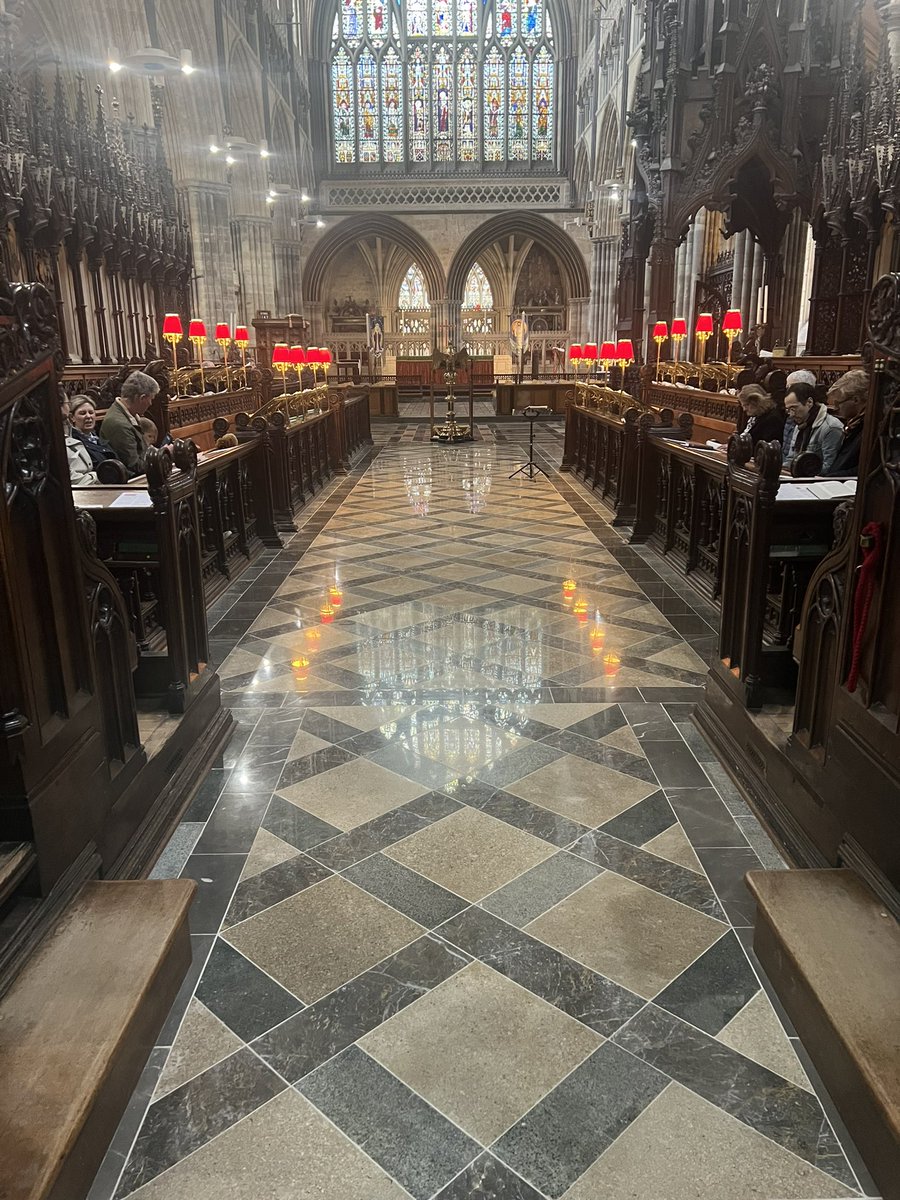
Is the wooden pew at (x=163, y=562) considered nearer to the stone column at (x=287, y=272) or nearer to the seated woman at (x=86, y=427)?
the seated woman at (x=86, y=427)

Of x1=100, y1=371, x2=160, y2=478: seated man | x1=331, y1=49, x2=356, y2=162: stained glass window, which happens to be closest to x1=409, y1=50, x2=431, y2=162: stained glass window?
x1=331, y1=49, x2=356, y2=162: stained glass window

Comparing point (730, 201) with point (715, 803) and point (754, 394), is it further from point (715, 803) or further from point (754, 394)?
point (715, 803)

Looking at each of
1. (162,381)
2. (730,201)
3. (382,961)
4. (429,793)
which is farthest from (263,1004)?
(730,201)

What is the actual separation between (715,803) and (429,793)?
1.02 meters

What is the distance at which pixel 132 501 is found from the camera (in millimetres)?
3623

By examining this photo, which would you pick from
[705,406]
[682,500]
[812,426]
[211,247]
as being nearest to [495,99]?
[211,247]

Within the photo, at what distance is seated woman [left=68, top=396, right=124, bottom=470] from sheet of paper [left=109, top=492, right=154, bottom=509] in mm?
1393

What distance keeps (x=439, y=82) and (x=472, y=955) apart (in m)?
32.7

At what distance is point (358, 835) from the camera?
2717mm

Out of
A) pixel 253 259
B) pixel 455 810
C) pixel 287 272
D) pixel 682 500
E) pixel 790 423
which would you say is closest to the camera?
pixel 455 810

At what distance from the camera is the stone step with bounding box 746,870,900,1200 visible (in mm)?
1520

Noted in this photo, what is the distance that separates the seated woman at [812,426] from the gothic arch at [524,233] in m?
25.9

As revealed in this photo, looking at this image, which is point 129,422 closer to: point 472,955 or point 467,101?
point 472,955

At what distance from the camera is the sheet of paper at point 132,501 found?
3.48m
